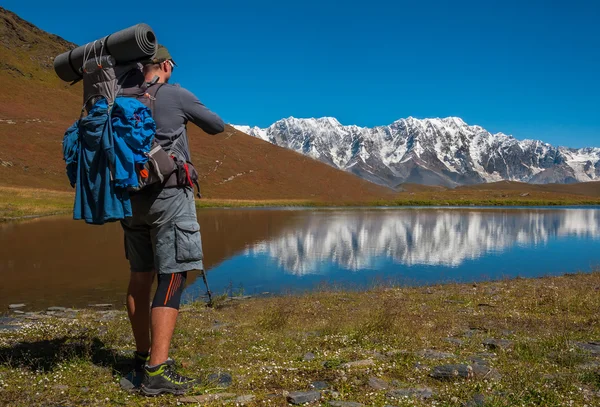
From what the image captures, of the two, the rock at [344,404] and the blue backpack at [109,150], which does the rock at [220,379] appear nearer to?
the rock at [344,404]

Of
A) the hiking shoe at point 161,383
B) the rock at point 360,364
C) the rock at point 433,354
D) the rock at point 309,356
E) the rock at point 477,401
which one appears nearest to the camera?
the rock at point 477,401

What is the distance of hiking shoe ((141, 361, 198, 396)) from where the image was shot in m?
4.29

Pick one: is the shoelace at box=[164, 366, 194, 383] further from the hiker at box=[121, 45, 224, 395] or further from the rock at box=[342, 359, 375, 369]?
the rock at box=[342, 359, 375, 369]

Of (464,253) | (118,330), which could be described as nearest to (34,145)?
(464,253)

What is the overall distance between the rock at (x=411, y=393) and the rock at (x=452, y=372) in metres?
0.42

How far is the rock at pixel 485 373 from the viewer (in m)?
4.75

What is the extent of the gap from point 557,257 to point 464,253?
4.09 metres

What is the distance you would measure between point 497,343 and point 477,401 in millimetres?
2422

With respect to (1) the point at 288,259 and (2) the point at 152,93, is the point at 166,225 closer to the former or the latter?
(2) the point at 152,93

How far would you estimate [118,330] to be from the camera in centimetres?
700

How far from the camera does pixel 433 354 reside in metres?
5.75

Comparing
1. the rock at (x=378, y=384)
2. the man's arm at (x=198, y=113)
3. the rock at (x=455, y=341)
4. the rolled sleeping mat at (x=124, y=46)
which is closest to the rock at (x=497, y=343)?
the rock at (x=455, y=341)

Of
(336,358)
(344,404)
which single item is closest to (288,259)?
(336,358)

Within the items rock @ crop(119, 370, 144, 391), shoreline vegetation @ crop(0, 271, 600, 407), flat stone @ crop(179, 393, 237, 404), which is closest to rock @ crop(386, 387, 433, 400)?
shoreline vegetation @ crop(0, 271, 600, 407)
